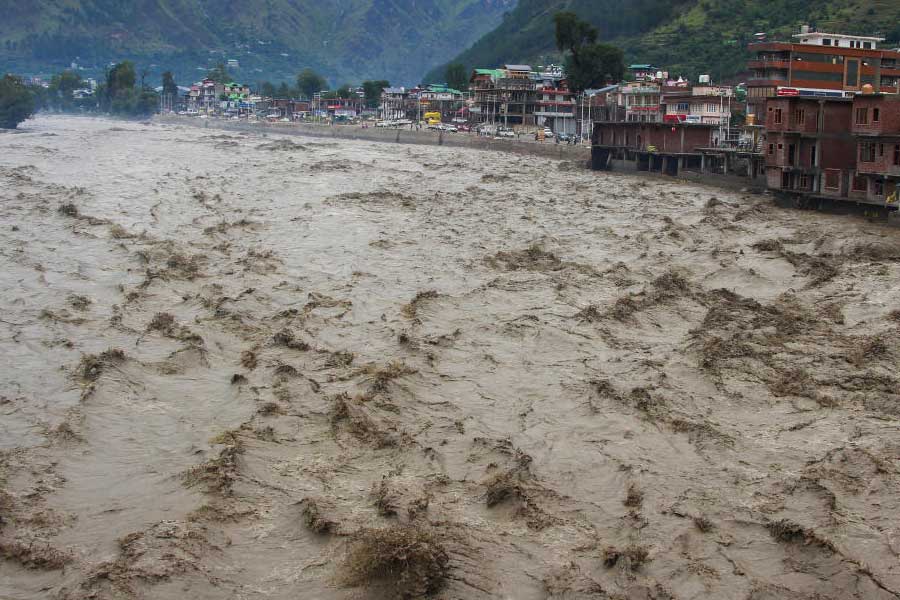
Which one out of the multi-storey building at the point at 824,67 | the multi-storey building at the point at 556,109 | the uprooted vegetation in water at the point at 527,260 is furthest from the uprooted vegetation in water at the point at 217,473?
the multi-storey building at the point at 556,109

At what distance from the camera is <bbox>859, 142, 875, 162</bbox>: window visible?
40.5 metres

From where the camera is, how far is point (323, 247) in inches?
1282

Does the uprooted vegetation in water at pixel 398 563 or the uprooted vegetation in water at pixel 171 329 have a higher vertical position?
the uprooted vegetation in water at pixel 171 329

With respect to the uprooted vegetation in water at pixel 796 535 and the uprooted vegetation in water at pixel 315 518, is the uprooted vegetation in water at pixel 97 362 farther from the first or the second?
the uprooted vegetation in water at pixel 796 535

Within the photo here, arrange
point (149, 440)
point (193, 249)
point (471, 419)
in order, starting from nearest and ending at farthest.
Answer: point (149, 440)
point (471, 419)
point (193, 249)

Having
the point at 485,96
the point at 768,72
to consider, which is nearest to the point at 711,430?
the point at 768,72

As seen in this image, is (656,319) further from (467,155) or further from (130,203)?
(467,155)

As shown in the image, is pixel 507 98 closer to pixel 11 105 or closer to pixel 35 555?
pixel 11 105

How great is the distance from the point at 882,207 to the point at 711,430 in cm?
2832

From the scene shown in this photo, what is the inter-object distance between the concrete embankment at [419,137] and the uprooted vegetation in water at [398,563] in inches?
2829

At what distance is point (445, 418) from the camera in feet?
52.5

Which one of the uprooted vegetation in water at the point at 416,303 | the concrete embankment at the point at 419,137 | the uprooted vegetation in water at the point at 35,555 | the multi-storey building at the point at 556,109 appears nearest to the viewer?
the uprooted vegetation in water at the point at 35,555

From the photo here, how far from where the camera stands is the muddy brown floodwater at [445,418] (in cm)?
1124

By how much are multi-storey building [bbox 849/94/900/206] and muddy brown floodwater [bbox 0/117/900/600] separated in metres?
7.83
